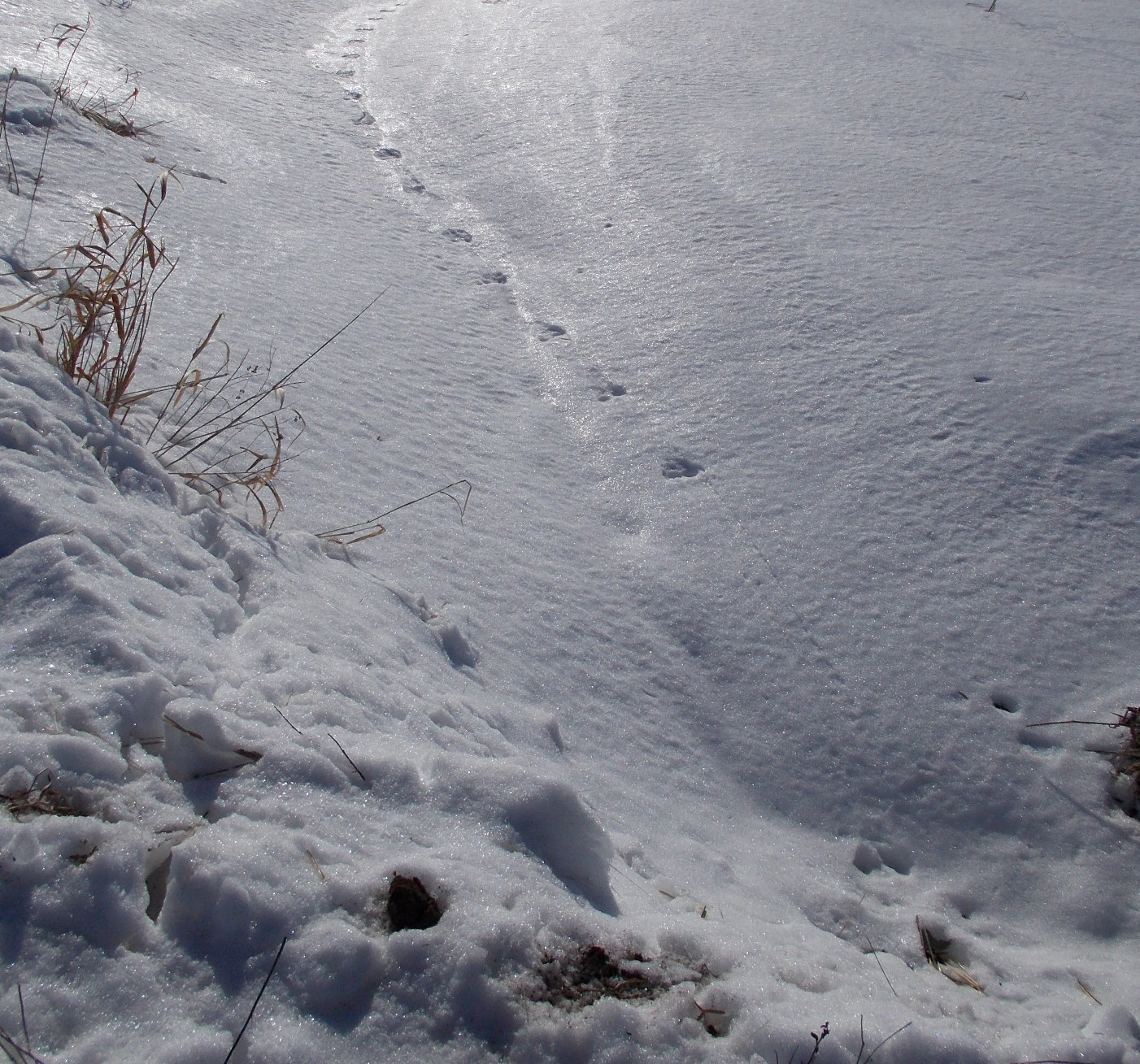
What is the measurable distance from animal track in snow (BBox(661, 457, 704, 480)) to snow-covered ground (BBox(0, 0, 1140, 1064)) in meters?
0.04

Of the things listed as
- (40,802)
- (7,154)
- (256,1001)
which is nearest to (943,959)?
(256,1001)

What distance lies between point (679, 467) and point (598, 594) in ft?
1.78

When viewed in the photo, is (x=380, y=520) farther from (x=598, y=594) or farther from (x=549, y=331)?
(x=549, y=331)

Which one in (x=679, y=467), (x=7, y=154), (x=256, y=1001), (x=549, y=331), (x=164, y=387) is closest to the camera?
(x=256, y=1001)

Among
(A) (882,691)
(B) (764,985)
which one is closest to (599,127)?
(A) (882,691)

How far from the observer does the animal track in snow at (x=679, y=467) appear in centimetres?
237

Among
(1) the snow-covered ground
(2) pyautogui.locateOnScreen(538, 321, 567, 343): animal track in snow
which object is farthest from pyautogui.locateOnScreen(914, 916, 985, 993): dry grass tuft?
(2) pyautogui.locateOnScreen(538, 321, 567, 343): animal track in snow

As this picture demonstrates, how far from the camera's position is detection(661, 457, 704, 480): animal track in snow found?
2367 mm

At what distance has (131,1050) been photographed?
2.58 feet

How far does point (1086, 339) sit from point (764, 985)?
2288mm

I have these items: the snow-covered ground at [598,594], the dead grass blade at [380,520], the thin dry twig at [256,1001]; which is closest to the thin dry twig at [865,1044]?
the snow-covered ground at [598,594]

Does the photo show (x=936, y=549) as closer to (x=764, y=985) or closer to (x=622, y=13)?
(x=764, y=985)

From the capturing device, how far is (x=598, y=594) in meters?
2.03

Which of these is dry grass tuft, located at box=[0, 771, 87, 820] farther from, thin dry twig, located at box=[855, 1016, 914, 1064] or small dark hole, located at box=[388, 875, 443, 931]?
thin dry twig, located at box=[855, 1016, 914, 1064]
